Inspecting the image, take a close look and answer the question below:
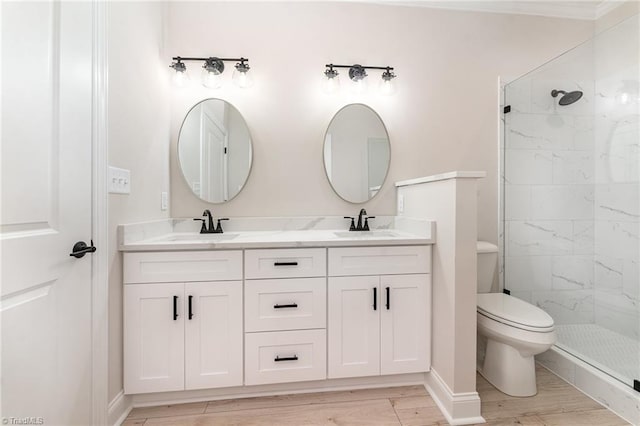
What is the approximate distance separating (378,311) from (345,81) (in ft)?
5.29

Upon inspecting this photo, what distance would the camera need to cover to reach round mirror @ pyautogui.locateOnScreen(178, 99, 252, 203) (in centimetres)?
192

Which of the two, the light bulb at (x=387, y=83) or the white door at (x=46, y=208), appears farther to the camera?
the light bulb at (x=387, y=83)

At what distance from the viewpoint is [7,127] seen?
2.70 ft

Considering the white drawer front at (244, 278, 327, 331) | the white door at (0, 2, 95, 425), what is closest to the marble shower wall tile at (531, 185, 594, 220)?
the white drawer front at (244, 278, 327, 331)

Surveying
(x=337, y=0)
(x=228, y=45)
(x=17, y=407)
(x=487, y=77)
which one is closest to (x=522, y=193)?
(x=487, y=77)

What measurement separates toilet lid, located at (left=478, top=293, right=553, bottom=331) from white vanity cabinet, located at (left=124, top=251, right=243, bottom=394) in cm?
143

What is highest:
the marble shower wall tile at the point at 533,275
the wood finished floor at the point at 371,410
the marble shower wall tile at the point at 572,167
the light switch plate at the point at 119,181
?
the marble shower wall tile at the point at 572,167

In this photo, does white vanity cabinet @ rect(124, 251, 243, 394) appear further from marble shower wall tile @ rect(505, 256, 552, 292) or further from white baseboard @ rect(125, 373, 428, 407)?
marble shower wall tile @ rect(505, 256, 552, 292)

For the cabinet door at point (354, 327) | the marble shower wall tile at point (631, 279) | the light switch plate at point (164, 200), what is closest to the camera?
the cabinet door at point (354, 327)

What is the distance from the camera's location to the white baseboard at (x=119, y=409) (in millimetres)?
1283

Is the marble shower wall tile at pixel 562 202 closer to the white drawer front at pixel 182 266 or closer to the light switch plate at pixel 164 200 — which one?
the white drawer front at pixel 182 266

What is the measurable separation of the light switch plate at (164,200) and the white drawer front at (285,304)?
83 cm

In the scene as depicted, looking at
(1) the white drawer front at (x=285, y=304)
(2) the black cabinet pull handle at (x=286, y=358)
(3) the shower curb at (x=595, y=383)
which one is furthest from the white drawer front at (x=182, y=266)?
(3) the shower curb at (x=595, y=383)

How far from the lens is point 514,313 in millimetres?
1566
